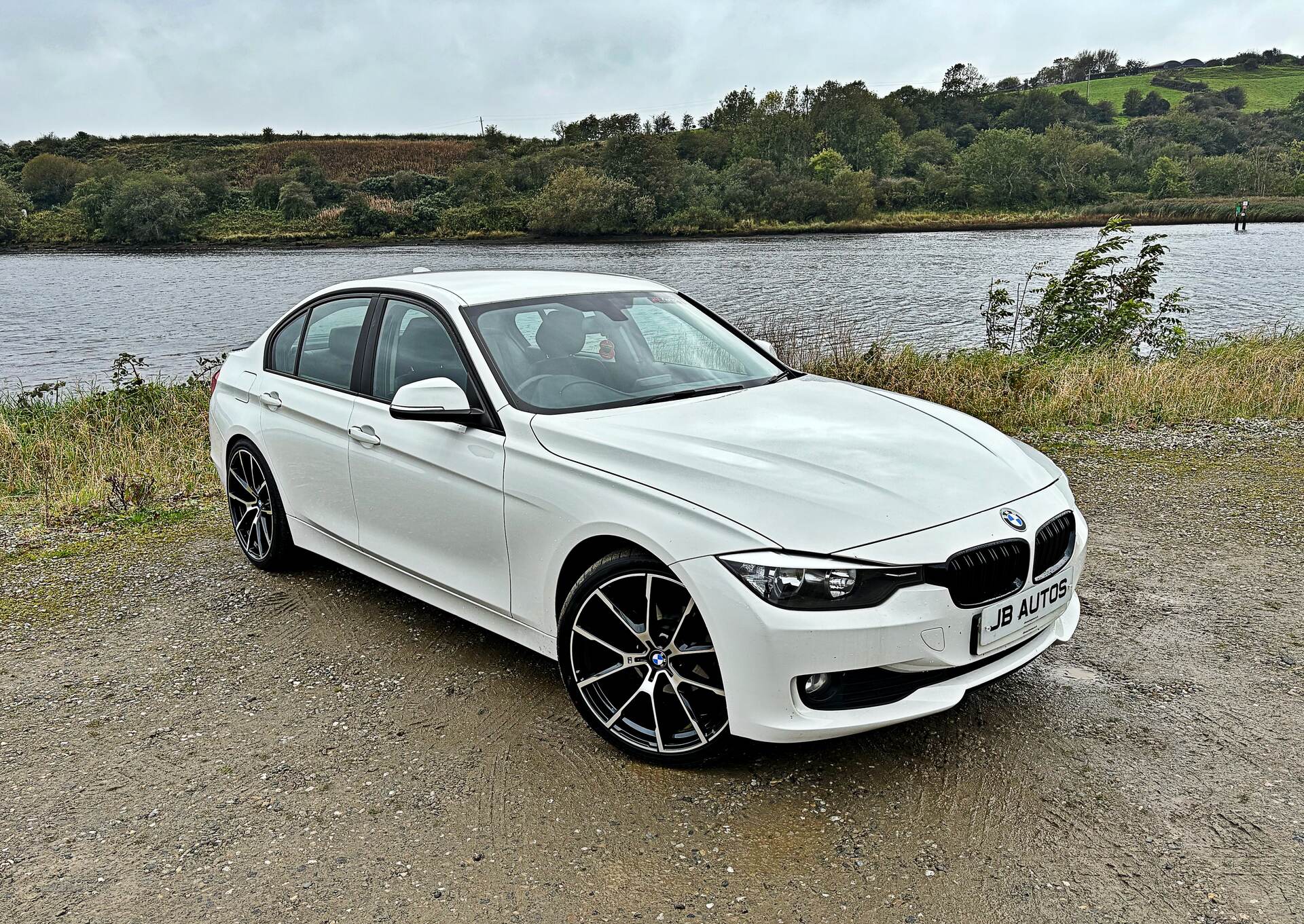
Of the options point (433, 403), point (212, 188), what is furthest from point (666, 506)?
point (212, 188)

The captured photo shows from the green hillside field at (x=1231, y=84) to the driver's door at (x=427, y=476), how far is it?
15602cm

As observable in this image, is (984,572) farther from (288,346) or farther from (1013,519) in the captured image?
(288,346)

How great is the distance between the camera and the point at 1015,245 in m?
62.1

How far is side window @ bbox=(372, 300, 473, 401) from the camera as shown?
413 centimetres

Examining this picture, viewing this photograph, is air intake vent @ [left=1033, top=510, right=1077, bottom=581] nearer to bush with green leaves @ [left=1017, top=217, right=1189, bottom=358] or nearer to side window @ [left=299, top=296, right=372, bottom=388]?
side window @ [left=299, top=296, right=372, bottom=388]

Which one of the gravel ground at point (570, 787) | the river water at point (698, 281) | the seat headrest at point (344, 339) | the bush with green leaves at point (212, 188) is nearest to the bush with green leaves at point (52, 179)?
the bush with green leaves at point (212, 188)

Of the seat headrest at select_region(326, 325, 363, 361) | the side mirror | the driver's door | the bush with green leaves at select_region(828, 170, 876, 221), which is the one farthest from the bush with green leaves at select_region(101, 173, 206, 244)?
the side mirror

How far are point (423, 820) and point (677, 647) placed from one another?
98 cm

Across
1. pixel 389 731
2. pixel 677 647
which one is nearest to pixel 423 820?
pixel 389 731

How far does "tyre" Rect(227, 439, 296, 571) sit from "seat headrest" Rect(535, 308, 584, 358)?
6.30 ft

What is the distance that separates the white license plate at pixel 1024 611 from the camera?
10.2 ft

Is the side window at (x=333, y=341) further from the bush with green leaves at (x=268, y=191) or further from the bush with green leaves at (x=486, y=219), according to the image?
the bush with green leaves at (x=268, y=191)

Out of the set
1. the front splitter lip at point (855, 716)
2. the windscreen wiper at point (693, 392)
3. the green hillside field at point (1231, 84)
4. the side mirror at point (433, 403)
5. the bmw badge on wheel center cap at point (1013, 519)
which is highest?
the green hillside field at point (1231, 84)

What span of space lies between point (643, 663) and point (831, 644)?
27.8 inches
